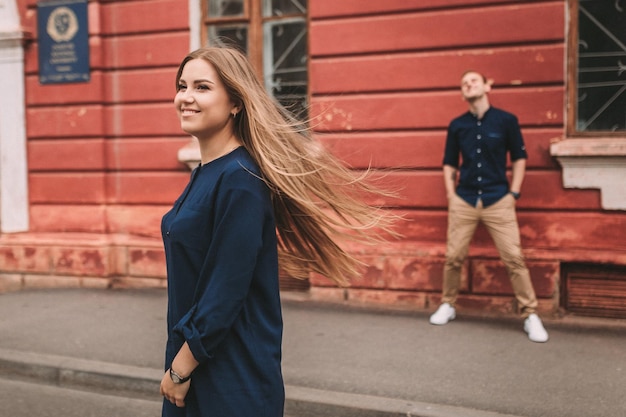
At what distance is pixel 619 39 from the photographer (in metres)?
6.58

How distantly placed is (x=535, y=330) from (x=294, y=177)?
13.7ft

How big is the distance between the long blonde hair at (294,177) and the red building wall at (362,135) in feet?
11.8

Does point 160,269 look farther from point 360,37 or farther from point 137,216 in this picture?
point 360,37

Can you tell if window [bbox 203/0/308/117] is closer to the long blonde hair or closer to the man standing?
the man standing

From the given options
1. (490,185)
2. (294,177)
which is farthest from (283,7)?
(294,177)

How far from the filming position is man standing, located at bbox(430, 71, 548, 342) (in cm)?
592

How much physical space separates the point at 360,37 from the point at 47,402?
14.7 ft

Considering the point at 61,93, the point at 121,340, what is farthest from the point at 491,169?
the point at 61,93

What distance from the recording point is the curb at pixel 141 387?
167 inches

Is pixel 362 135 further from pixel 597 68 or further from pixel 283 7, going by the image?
pixel 597 68

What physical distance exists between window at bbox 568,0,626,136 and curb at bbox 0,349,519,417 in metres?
3.59

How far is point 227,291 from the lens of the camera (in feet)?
6.55

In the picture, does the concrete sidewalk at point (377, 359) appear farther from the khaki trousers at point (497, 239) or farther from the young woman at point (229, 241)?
the young woman at point (229, 241)

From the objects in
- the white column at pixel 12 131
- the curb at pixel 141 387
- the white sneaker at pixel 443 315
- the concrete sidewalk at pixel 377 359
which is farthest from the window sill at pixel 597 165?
the white column at pixel 12 131
